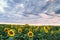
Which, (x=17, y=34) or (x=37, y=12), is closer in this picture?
(x=17, y=34)

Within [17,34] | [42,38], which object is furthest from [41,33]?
[17,34]

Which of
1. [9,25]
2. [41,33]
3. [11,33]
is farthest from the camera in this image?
[9,25]

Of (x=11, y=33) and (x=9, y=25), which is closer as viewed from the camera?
(x=11, y=33)

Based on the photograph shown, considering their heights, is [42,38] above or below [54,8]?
→ below

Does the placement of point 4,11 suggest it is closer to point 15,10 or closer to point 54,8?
point 15,10

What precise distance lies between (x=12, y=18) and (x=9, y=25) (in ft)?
0.39

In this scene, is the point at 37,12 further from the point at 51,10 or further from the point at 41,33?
the point at 41,33

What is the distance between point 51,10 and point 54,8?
0.05 meters

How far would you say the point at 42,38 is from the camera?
1.55 metres

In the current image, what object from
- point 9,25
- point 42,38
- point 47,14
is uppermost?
point 47,14

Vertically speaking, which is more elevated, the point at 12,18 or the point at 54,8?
the point at 54,8

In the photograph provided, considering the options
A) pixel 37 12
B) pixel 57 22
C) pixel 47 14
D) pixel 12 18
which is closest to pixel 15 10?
pixel 12 18

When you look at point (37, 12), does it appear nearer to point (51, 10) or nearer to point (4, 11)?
point (51, 10)

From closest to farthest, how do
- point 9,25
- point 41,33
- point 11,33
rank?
point 11,33 < point 41,33 < point 9,25
